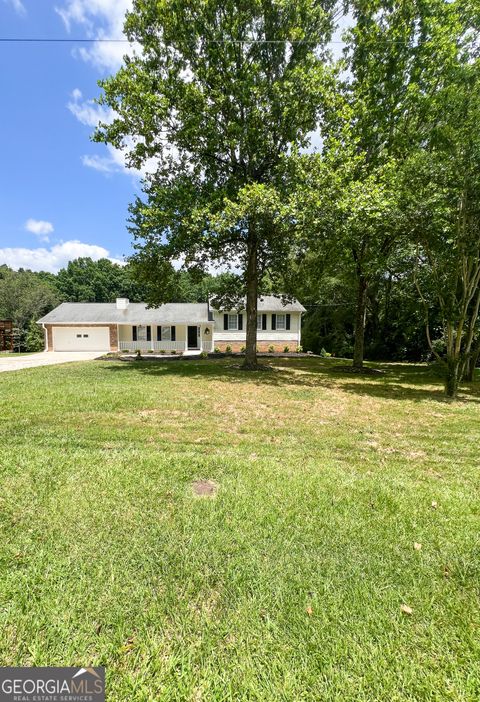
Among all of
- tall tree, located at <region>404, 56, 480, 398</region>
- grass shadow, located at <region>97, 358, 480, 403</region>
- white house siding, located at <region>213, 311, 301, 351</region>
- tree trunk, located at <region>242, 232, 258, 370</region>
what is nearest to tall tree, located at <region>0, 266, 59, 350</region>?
white house siding, located at <region>213, 311, 301, 351</region>

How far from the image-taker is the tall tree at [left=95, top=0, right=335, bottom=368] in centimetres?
1039

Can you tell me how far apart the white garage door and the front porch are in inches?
50.0

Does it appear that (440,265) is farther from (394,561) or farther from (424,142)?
(394,561)

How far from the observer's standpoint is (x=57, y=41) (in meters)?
6.94

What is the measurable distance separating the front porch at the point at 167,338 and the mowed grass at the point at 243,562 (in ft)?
63.4

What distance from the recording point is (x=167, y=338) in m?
25.1

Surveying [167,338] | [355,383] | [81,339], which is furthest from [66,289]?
[355,383]

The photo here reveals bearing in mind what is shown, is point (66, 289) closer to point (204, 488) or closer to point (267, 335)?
point (267, 335)

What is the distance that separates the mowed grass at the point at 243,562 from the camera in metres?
1.68

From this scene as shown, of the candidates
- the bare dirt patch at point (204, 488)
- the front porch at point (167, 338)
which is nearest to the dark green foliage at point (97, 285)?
the front porch at point (167, 338)

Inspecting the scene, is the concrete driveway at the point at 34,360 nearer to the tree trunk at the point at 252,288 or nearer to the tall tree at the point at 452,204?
the tree trunk at the point at 252,288

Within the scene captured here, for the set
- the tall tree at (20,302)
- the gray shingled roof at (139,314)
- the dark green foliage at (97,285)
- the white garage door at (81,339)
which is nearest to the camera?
the gray shingled roof at (139,314)

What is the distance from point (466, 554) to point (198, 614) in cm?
212

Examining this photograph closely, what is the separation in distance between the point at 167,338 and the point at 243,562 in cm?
2353
